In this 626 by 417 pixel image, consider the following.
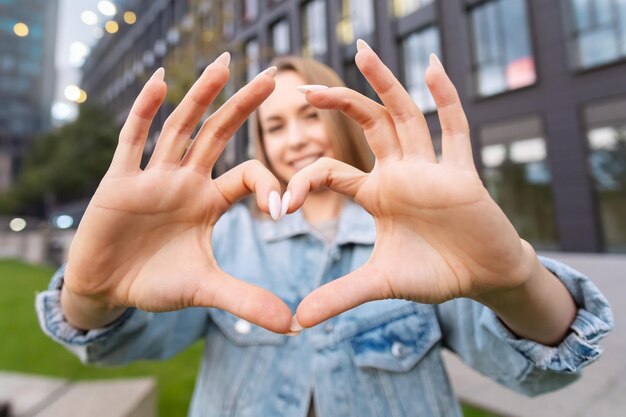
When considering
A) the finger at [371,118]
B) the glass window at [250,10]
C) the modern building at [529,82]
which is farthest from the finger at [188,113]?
the glass window at [250,10]

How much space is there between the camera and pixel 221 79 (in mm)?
752

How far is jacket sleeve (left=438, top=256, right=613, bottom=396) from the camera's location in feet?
2.68

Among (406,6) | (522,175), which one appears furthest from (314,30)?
(522,175)

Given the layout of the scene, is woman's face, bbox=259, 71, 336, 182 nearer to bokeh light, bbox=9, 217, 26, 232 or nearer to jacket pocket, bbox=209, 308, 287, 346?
jacket pocket, bbox=209, 308, 287, 346

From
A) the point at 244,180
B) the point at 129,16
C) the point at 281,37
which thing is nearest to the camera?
the point at 244,180

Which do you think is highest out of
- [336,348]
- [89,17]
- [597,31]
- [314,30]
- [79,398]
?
[314,30]

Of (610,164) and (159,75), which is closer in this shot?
(159,75)

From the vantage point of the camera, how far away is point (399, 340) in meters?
1.04

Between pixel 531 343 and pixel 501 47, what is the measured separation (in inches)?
334

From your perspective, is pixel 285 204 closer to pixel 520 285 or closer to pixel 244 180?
pixel 244 180

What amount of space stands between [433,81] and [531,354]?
692 millimetres

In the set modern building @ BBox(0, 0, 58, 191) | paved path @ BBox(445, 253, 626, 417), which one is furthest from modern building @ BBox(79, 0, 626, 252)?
modern building @ BBox(0, 0, 58, 191)

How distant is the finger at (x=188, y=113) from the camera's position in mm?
740

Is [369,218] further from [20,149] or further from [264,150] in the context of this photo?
[20,149]
